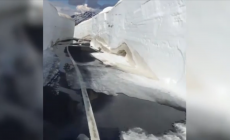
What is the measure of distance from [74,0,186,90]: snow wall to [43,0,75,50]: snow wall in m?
0.06

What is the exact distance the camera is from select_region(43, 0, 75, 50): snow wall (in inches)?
59.9

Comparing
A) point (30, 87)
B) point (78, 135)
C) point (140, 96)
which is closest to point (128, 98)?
point (140, 96)

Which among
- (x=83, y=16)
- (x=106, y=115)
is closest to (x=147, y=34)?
(x=83, y=16)

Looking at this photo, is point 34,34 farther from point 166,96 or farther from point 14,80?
point 166,96

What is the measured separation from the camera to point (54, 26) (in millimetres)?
1567

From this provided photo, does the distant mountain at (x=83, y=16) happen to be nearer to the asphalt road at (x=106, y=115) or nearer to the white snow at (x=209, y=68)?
the asphalt road at (x=106, y=115)

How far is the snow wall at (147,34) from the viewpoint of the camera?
4.86 ft

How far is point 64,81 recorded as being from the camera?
1.56 metres

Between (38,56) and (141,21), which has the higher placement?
(141,21)

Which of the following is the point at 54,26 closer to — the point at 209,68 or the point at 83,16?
the point at 83,16

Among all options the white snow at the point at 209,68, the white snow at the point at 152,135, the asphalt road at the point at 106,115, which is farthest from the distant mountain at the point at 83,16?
the white snow at the point at 152,135

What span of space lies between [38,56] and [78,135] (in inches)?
21.9

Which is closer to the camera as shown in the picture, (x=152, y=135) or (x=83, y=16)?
(x=152, y=135)

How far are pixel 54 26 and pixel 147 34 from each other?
0.61m
